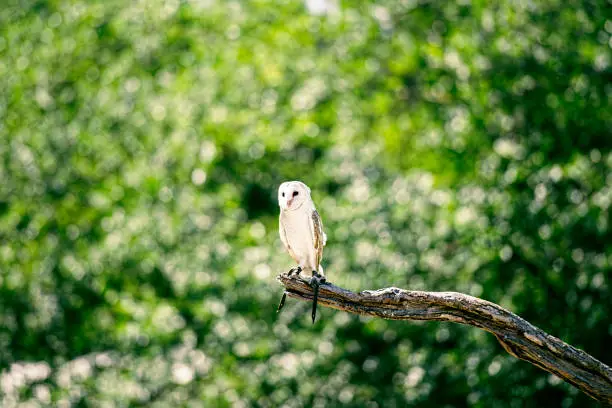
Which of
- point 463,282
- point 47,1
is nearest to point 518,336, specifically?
point 463,282

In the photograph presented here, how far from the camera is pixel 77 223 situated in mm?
7023

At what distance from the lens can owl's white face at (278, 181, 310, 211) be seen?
3238mm

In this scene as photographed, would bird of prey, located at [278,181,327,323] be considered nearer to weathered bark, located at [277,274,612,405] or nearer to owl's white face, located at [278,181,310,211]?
owl's white face, located at [278,181,310,211]

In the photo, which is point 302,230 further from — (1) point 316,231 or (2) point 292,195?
(2) point 292,195

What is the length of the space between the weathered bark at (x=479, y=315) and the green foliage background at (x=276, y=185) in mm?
2121

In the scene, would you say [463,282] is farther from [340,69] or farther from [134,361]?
[134,361]

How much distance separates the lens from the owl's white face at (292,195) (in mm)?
3238

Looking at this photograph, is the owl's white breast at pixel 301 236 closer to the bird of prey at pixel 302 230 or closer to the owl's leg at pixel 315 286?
the bird of prey at pixel 302 230

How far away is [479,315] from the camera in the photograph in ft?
10.4

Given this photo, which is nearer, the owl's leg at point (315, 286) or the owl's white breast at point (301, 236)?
the owl's leg at point (315, 286)

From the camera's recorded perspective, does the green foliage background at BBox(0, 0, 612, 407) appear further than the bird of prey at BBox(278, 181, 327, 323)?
Yes

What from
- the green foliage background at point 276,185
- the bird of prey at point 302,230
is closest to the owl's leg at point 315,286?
the bird of prey at point 302,230

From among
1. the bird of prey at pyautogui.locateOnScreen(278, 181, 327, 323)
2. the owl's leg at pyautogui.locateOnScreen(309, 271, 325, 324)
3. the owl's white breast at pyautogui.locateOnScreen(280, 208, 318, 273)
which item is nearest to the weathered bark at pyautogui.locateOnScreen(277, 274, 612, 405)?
the owl's leg at pyautogui.locateOnScreen(309, 271, 325, 324)

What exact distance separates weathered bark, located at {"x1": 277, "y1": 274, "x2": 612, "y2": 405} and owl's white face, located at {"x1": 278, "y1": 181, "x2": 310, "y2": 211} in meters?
0.29
